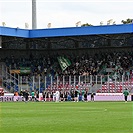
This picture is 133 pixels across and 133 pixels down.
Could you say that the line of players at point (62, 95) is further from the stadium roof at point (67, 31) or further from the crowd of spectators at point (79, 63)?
the stadium roof at point (67, 31)

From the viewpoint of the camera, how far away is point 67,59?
74.4 meters

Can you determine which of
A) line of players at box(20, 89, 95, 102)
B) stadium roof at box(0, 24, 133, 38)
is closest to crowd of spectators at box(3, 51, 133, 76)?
stadium roof at box(0, 24, 133, 38)

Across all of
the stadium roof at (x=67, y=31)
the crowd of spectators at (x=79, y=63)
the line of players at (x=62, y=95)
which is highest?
→ the stadium roof at (x=67, y=31)

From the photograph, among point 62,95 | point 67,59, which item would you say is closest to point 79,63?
point 67,59

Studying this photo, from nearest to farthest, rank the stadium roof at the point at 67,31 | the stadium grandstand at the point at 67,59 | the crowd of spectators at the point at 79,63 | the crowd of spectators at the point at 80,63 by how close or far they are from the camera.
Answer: the stadium grandstand at the point at 67,59 < the stadium roof at the point at 67,31 < the crowd of spectators at the point at 79,63 < the crowd of spectators at the point at 80,63

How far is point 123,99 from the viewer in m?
60.9

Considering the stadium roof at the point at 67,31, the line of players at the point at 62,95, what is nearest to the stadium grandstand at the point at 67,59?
the stadium roof at the point at 67,31

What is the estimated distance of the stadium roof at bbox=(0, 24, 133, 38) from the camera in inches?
2613

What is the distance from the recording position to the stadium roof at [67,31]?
66375 millimetres

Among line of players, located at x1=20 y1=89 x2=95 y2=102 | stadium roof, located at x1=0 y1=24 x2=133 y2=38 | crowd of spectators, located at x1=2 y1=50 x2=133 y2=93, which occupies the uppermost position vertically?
stadium roof, located at x1=0 y1=24 x2=133 y2=38

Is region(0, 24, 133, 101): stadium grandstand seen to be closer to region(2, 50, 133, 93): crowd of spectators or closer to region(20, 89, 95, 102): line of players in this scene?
region(2, 50, 133, 93): crowd of spectators

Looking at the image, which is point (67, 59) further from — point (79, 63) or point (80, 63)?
point (80, 63)

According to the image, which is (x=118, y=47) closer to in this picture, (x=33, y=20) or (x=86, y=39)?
(x=86, y=39)

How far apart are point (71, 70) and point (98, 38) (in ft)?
18.8
